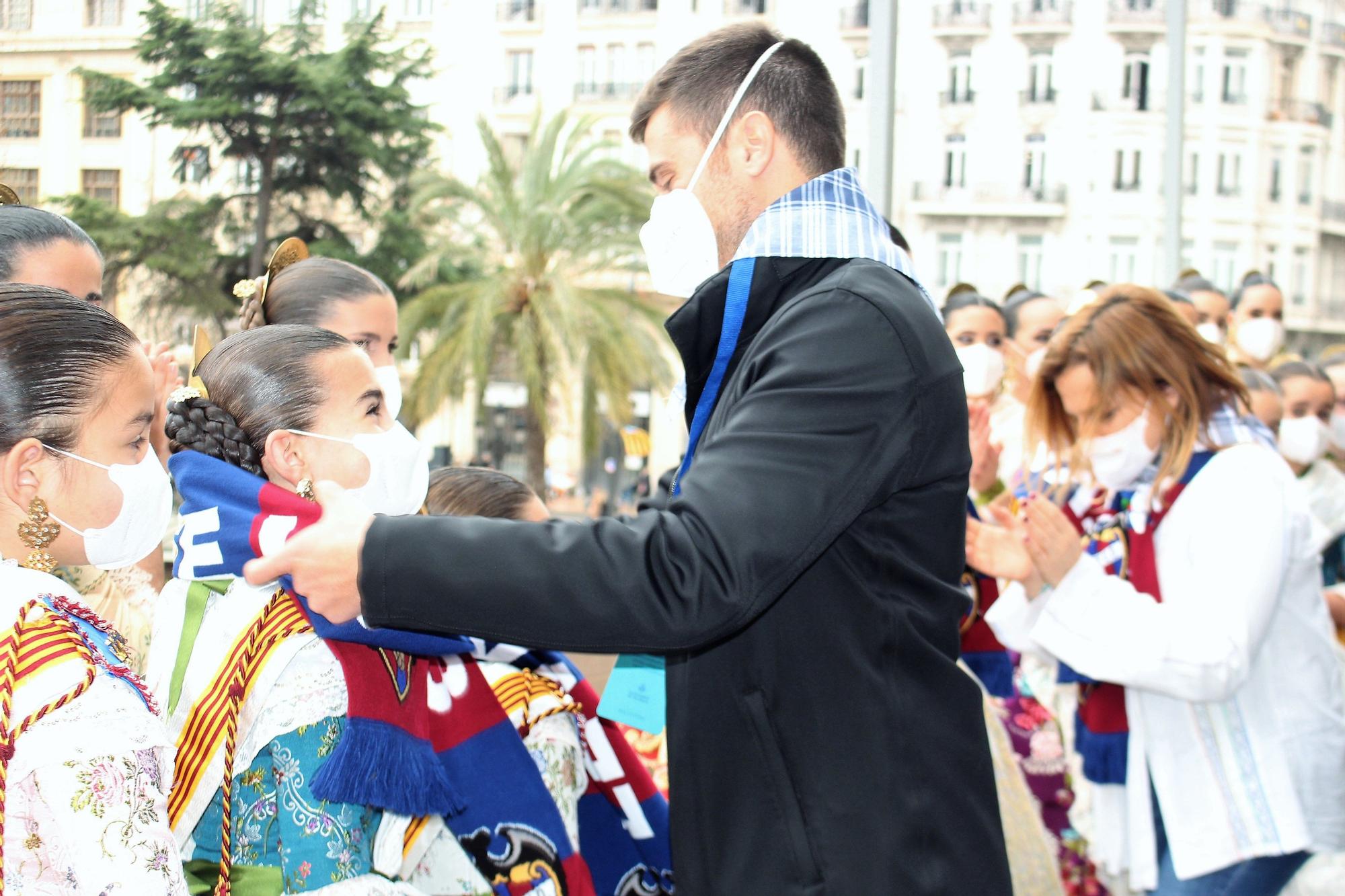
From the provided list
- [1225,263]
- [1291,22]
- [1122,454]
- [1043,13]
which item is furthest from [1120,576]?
[1291,22]

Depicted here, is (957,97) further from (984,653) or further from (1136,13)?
(984,653)

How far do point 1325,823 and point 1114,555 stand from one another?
0.76 m

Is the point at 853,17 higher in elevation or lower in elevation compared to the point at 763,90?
higher

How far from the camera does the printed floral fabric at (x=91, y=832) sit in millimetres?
1447

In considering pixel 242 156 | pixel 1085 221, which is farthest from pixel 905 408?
pixel 1085 221

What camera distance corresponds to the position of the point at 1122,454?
9.96 ft

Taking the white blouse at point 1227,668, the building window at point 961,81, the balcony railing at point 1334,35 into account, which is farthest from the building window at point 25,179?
the balcony railing at point 1334,35

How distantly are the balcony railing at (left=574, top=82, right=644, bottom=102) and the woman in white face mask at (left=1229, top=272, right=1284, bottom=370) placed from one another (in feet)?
57.5

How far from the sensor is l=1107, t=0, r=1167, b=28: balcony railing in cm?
2452

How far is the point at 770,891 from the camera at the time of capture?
64.3 inches

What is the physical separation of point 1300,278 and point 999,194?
7272 mm

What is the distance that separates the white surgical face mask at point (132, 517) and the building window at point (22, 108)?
385 centimetres

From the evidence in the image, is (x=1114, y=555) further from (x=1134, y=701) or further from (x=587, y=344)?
(x=587, y=344)

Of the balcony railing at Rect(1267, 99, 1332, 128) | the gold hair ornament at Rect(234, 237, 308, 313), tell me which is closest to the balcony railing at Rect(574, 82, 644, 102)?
the balcony railing at Rect(1267, 99, 1332, 128)
